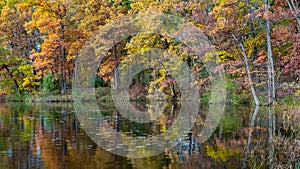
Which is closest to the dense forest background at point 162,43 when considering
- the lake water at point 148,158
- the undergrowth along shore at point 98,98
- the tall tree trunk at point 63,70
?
the tall tree trunk at point 63,70

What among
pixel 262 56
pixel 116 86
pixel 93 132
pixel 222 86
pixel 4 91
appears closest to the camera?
pixel 93 132

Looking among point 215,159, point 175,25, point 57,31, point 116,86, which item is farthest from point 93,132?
point 57,31

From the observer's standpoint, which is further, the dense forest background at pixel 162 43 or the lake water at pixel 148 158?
the dense forest background at pixel 162 43

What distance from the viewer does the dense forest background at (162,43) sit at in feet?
71.5

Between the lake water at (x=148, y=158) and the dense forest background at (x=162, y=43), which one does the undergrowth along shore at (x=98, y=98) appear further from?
the lake water at (x=148, y=158)

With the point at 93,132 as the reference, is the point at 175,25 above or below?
above

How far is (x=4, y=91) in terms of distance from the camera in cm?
3988

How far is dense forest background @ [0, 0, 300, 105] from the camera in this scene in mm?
21781

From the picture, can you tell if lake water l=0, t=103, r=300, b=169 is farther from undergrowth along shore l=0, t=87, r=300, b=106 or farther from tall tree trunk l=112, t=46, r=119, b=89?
tall tree trunk l=112, t=46, r=119, b=89

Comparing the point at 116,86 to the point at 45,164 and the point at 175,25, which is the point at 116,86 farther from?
the point at 45,164

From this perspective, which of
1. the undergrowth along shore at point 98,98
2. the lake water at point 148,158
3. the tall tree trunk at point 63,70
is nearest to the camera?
the lake water at point 148,158

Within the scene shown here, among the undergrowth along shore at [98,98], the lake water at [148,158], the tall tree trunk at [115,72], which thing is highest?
the tall tree trunk at [115,72]

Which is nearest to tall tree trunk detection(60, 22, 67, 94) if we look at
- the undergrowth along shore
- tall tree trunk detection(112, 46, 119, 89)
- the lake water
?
the undergrowth along shore

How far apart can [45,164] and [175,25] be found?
20.9m
